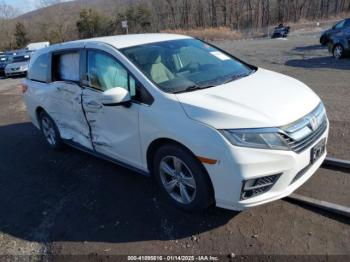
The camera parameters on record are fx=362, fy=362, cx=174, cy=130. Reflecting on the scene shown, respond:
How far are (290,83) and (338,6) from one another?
87221 millimetres

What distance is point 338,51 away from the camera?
13797mm

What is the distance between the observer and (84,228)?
145 inches

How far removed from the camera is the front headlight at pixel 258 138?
305 centimetres

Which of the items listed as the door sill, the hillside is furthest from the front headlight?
the hillside

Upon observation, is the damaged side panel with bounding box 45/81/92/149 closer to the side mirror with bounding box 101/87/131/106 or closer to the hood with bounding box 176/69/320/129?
the side mirror with bounding box 101/87/131/106

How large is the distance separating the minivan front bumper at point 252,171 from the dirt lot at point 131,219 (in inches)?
14.3

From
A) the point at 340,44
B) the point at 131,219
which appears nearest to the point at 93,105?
the point at 131,219

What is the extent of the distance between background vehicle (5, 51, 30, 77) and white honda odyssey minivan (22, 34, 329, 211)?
17828 mm

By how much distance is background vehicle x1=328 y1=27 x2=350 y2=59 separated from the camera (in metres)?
13.4

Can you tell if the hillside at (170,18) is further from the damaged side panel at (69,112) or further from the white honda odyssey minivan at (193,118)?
the white honda odyssey minivan at (193,118)

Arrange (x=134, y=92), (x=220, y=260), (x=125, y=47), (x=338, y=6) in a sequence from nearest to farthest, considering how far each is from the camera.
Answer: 1. (x=220, y=260)
2. (x=134, y=92)
3. (x=125, y=47)
4. (x=338, y=6)

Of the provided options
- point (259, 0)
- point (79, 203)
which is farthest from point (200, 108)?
point (259, 0)

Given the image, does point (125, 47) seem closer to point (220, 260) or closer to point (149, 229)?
point (149, 229)

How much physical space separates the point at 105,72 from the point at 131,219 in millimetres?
1734
